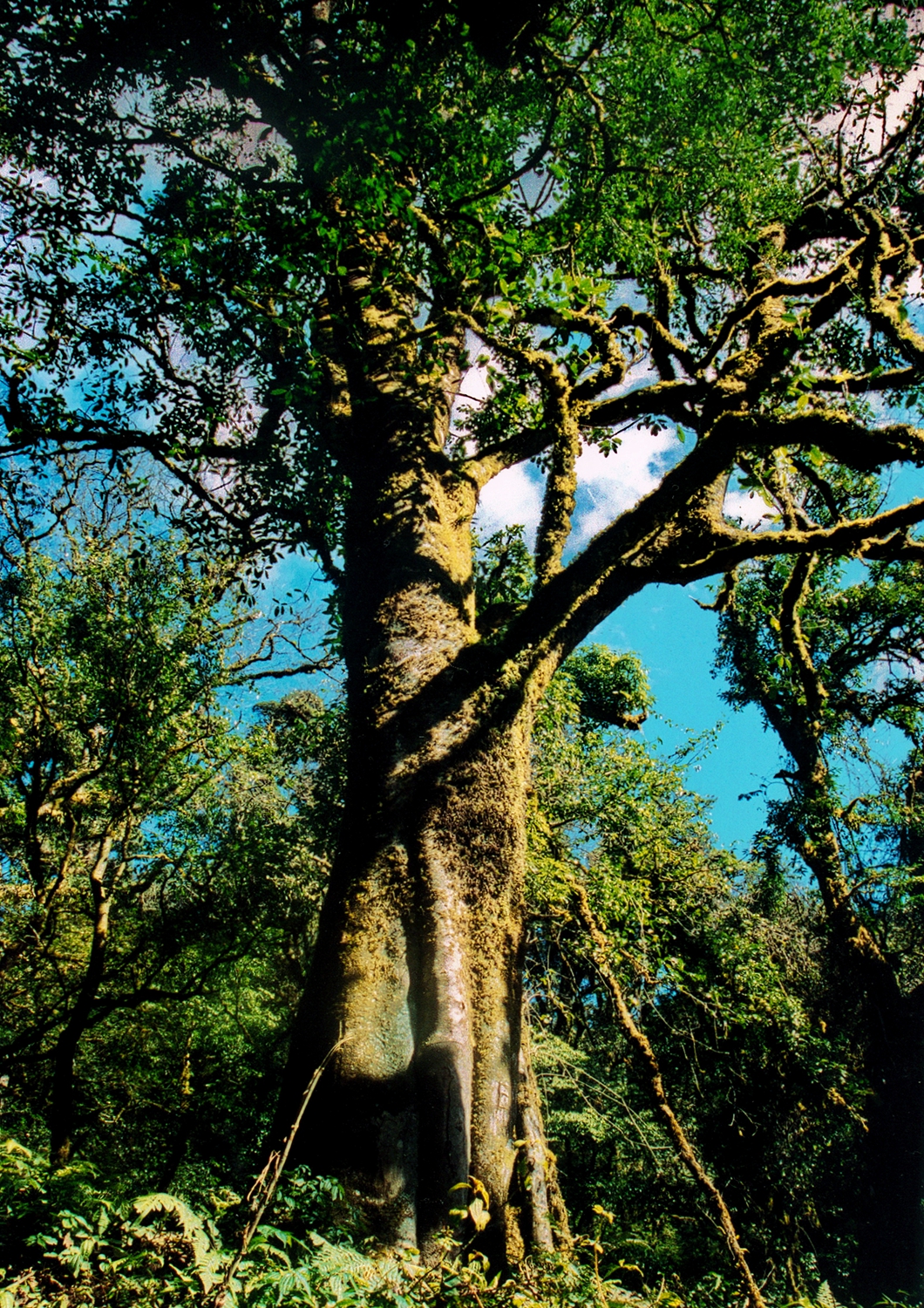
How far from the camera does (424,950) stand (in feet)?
11.1

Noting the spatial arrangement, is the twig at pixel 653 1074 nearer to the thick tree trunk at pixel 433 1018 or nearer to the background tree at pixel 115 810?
the thick tree trunk at pixel 433 1018

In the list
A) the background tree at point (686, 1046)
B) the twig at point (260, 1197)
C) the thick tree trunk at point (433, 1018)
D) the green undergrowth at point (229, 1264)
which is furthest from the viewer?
the background tree at point (686, 1046)

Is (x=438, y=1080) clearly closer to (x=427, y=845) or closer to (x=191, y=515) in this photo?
(x=427, y=845)

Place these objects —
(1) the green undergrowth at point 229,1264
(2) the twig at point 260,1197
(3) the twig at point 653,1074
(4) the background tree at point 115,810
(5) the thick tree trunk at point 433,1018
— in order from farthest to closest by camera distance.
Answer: (4) the background tree at point 115,810
(3) the twig at point 653,1074
(5) the thick tree trunk at point 433,1018
(1) the green undergrowth at point 229,1264
(2) the twig at point 260,1197


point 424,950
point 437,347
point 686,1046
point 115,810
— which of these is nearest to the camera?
point 424,950

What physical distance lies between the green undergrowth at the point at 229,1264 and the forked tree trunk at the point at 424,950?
27 centimetres

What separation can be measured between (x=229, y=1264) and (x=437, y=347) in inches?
210

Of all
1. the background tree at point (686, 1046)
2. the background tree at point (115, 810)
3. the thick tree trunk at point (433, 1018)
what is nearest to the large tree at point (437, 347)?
the thick tree trunk at point (433, 1018)

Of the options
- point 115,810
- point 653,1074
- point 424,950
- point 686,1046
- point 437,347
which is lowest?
point 653,1074

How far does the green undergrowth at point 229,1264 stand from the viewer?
6.16 feet

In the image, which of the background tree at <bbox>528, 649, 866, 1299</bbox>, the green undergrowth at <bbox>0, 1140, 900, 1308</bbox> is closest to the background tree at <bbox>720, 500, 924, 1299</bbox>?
the background tree at <bbox>528, 649, 866, 1299</bbox>

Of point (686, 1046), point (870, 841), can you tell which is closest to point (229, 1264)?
point (686, 1046)

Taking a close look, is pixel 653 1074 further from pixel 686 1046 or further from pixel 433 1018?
pixel 686 1046

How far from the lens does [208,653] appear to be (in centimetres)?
751
